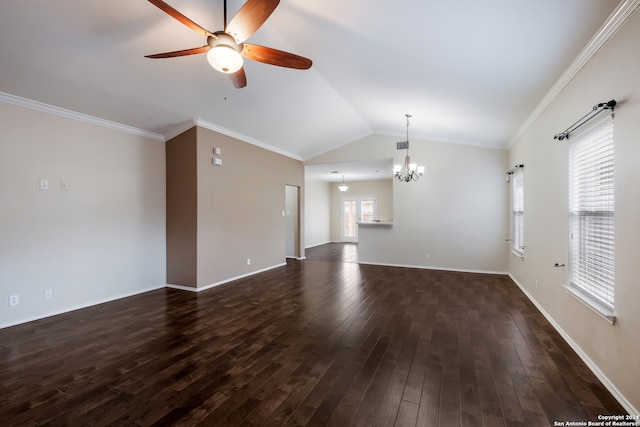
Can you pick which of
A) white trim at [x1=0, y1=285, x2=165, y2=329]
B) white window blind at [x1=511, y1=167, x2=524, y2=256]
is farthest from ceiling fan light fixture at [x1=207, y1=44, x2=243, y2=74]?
white window blind at [x1=511, y1=167, x2=524, y2=256]

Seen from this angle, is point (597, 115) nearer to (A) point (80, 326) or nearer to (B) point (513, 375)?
(B) point (513, 375)

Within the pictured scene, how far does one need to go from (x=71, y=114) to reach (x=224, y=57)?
3.10 metres

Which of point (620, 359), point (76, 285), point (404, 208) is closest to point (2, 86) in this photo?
point (76, 285)

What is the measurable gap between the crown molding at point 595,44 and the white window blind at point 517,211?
1.65 m

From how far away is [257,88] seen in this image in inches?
154

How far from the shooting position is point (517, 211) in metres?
4.94

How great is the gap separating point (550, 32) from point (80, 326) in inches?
212

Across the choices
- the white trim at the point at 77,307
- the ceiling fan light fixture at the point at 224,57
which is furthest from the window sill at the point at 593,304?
the white trim at the point at 77,307

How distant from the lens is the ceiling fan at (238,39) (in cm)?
181

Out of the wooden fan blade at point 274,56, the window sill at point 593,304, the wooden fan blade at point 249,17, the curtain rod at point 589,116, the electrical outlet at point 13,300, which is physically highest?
the wooden fan blade at point 249,17

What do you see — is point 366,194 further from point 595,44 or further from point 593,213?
point 595,44

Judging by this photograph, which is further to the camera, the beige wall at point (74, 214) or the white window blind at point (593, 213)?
the beige wall at point (74, 214)

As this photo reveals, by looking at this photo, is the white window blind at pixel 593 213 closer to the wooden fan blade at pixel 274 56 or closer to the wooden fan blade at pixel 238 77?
the wooden fan blade at pixel 274 56

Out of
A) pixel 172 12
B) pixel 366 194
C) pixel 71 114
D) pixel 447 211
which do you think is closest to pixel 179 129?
pixel 71 114
